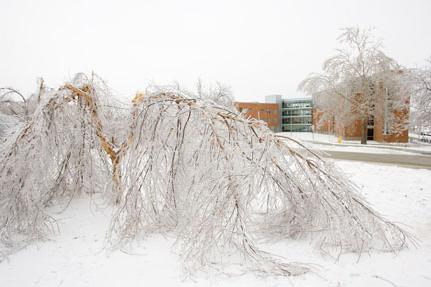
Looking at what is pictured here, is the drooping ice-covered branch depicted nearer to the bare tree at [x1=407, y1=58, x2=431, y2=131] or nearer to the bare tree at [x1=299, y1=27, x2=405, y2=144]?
the bare tree at [x1=407, y1=58, x2=431, y2=131]

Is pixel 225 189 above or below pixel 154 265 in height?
above

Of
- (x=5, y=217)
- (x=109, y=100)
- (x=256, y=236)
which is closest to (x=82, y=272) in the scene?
(x=5, y=217)

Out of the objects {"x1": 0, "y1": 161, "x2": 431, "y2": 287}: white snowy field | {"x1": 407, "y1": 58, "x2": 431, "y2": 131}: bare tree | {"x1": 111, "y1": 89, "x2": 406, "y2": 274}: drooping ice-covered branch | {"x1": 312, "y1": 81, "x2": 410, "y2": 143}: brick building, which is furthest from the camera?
{"x1": 312, "y1": 81, "x2": 410, "y2": 143}: brick building

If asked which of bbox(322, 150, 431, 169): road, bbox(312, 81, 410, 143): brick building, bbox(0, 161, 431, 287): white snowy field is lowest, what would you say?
bbox(0, 161, 431, 287): white snowy field

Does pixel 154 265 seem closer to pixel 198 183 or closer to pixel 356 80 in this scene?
pixel 198 183

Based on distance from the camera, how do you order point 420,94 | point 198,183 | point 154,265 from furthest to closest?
point 420,94 < point 198,183 < point 154,265

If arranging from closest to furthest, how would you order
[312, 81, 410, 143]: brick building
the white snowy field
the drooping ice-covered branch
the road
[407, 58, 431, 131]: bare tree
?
the white snowy field → the drooping ice-covered branch → the road → [407, 58, 431, 131]: bare tree → [312, 81, 410, 143]: brick building

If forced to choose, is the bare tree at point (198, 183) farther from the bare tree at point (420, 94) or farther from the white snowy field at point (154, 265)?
the bare tree at point (420, 94)

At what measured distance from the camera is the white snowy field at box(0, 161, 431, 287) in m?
3.34

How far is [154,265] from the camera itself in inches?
148

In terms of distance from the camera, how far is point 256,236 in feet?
14.9

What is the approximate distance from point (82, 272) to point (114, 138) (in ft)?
10.5

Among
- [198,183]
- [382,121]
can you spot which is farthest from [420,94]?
[198,183]

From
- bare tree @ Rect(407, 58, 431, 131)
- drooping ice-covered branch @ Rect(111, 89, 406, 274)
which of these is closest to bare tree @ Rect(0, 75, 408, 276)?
drooping ice-covered branch @ Rect(111, 89, 406, 274)
